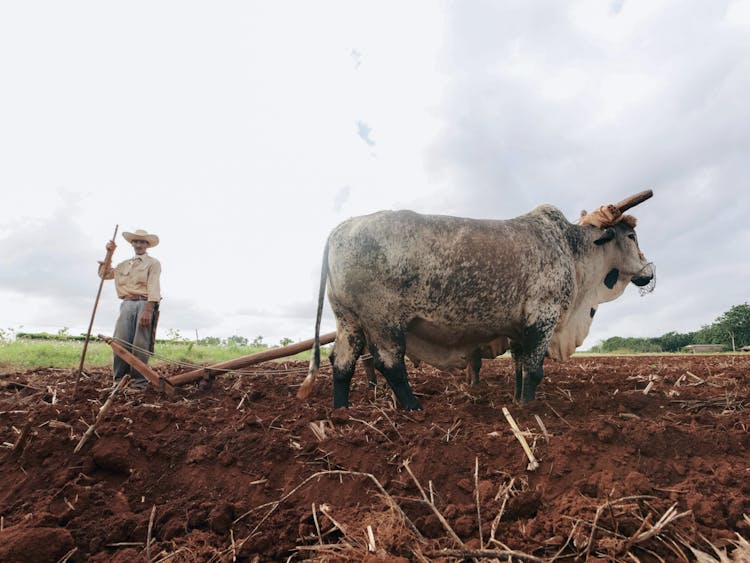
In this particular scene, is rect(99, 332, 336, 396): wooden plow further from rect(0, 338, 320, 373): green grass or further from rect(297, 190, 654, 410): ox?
rect(0, 338, 320, 373): green grass

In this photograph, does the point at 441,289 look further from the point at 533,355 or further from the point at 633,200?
the point at 633,200

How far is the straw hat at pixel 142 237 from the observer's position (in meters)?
7.57

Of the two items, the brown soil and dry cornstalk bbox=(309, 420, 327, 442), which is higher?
dry cornstalk bbox=(309, 420, 327, 442)

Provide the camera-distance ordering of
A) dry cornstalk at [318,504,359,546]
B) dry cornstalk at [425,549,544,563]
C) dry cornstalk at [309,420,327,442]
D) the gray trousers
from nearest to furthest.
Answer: dry cornstalk at [425,549,544,563]
dry cornstalk at [318,504,359,546]
dry cornstalk at [309,420,327,442]
the gray trousers

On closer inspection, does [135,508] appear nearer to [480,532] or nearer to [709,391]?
[480,532]

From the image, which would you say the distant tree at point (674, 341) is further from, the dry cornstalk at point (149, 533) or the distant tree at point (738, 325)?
the dry cornstalk at point (149, 533)

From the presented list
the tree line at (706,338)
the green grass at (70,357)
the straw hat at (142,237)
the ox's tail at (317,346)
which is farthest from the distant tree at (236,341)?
the tree line at (706,338)

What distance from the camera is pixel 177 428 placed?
4.21 m

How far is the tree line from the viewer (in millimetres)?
35500

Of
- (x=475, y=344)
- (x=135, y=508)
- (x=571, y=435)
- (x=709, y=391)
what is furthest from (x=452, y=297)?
(x=709, y=391)

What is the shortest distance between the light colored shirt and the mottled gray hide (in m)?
3.74

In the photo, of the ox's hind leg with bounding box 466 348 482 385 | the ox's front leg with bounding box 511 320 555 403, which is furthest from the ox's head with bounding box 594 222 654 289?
the ox's hind leg with bounding box 466 348 482 385

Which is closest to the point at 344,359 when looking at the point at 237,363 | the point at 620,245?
the point at 237,363

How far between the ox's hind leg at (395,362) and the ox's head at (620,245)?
3006 mm
